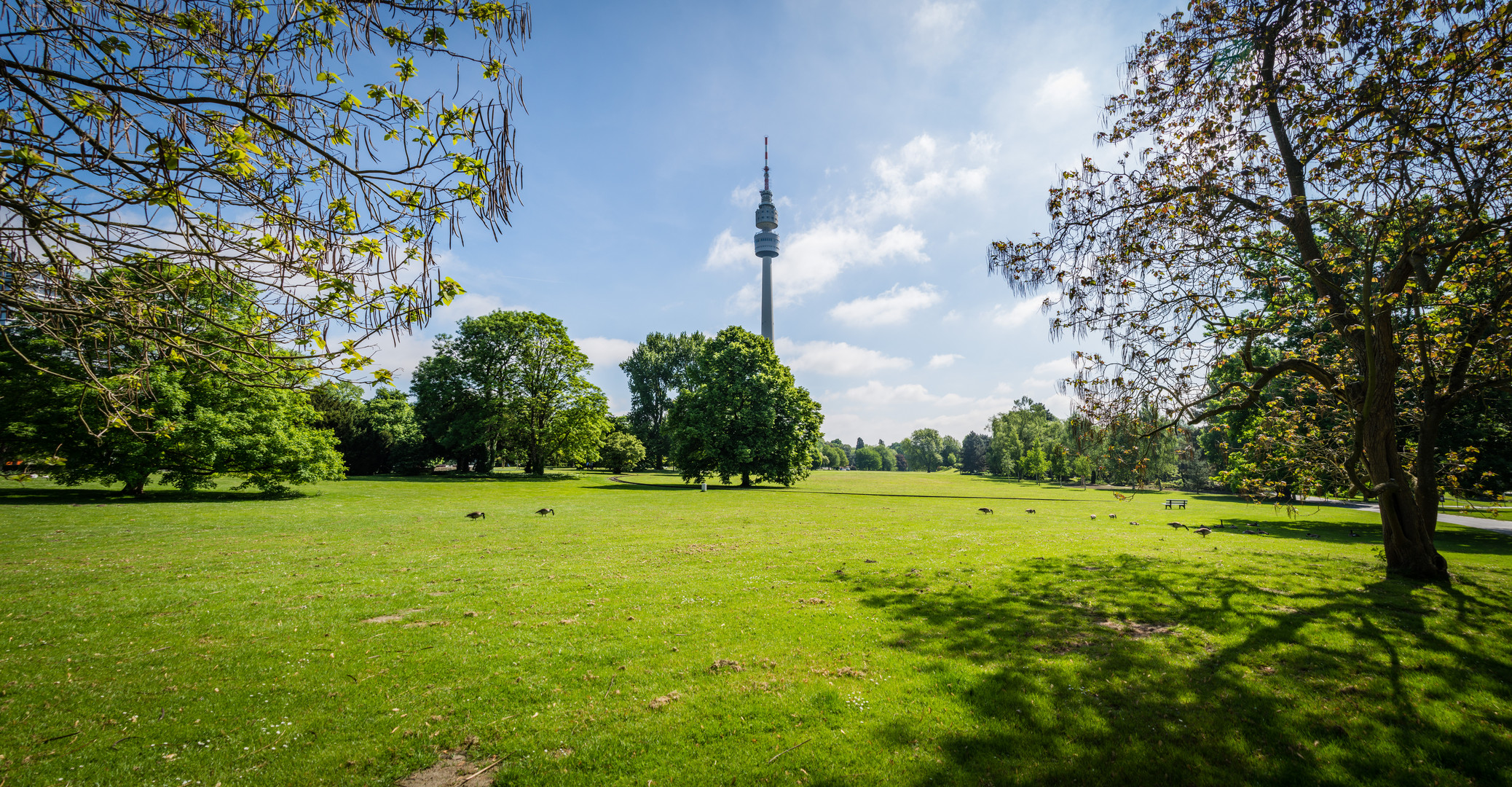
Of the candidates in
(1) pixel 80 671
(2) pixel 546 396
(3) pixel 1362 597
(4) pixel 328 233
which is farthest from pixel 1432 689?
(2) pixel 546 396

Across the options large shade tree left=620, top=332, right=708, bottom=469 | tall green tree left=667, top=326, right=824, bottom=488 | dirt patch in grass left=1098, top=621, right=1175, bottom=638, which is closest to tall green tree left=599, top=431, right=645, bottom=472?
large shade tree left=620, top=332, right=708, bottom=469

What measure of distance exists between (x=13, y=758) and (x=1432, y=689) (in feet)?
48.4

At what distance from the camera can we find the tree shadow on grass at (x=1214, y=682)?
4719 mm

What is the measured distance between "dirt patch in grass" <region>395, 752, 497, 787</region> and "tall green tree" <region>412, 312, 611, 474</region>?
45.2m

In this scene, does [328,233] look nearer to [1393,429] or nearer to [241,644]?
[241,644]

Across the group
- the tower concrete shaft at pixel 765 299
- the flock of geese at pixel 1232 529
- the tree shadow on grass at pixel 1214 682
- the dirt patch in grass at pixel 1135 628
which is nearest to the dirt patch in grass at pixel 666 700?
the tree shadow on grass at pixel 1214 682

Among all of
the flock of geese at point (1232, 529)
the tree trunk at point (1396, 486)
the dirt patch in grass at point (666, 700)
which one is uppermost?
the tree trunk at point (1396, 486)

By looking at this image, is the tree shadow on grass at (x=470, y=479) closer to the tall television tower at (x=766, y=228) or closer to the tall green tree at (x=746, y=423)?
the tall green tree at (x=746, y=423)

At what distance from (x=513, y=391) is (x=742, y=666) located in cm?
4902

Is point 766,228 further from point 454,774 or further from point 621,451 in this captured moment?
point 454,774

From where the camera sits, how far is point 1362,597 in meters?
9.80

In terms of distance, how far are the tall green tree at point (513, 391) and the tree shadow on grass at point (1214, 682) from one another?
43.8m

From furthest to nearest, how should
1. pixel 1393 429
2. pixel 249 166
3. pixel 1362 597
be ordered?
pixel 1393 429 < pixel 1362 597 < pixel 249 166

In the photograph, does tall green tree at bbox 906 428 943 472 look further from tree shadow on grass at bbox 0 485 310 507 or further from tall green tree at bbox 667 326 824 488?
tree shadow on grass at bbox 0 485 310 507
